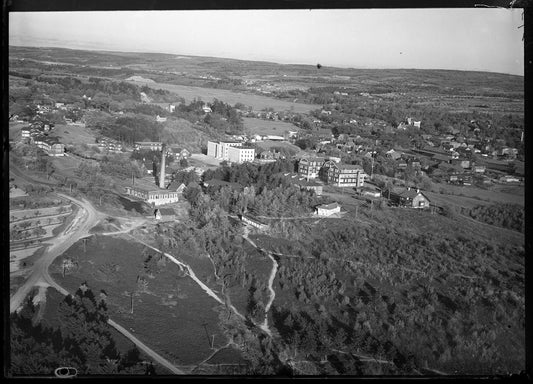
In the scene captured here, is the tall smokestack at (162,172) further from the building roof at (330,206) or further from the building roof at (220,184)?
the building roof at (330,206)

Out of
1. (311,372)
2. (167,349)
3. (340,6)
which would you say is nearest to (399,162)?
(340,6)

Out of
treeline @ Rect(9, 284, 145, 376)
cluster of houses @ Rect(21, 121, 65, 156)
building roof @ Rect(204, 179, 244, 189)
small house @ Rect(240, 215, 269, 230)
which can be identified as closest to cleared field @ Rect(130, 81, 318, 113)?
building roof @ Rect(204, 179, 244, 189)

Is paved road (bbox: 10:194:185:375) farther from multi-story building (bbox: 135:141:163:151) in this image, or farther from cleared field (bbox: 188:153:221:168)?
cleared field (bbox: 188:153:221:168)

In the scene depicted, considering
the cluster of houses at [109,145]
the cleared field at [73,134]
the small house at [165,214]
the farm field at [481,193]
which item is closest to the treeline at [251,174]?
the small house at [165,214]

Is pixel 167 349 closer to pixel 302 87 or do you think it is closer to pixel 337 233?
pixel 337 233

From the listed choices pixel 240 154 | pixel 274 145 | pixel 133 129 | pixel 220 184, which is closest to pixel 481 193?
pixel 274 145

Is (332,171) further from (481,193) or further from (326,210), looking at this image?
(481,193)

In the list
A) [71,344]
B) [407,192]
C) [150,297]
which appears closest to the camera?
[71,344]
